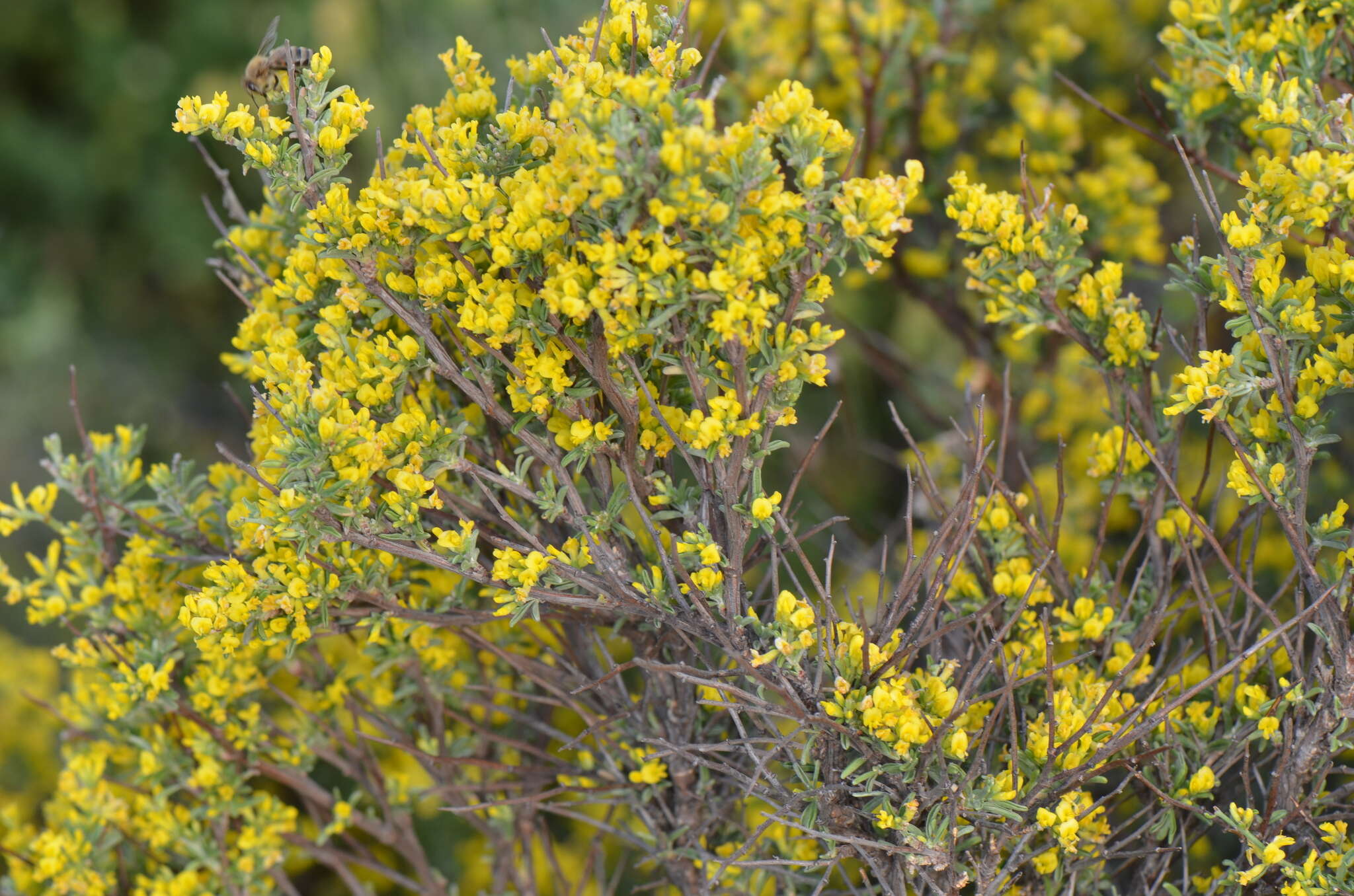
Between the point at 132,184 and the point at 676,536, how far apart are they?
385 centimetres

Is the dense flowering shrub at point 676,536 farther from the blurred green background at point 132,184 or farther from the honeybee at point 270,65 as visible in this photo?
the blurred green background at point 132,184

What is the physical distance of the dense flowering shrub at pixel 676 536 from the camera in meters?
0.91

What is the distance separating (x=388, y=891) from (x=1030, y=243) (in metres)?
Result: 1.74

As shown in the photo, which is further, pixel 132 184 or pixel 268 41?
pixel 132 184

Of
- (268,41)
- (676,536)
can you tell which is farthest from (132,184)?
(676,536)

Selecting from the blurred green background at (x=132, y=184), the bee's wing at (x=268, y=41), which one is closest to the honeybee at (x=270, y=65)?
the bee's wing at (x=268, y=41)

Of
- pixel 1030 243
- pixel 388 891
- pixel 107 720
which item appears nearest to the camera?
pixel 1030 243

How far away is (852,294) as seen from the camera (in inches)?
109

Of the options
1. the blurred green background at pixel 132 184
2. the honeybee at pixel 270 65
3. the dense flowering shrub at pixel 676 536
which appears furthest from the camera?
the blurred green background at pixel 132 184

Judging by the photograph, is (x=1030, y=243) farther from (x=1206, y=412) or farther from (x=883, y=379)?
(x=883, y=379)

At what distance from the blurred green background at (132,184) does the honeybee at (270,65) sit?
2.43 meters

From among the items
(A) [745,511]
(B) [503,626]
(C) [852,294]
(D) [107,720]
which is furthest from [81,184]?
(A) [745,511]

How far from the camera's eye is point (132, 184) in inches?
162

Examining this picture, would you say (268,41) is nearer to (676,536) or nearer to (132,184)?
(676,536)
